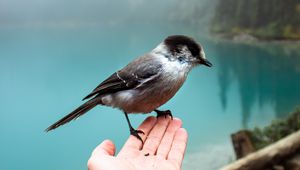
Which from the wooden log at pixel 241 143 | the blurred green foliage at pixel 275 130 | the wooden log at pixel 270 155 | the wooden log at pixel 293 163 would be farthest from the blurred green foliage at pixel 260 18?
the wooden log at pixel 293 163

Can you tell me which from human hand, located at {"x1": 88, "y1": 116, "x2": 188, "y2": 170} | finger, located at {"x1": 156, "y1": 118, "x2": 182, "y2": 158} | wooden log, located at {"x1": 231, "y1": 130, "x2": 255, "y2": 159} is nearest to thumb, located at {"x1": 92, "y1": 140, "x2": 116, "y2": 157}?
human hand, located at {"x1": 88, "y1": 116, "x2": 188, "y2": 170}

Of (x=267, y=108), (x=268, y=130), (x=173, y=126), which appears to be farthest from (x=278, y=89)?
(x=173, y=126)

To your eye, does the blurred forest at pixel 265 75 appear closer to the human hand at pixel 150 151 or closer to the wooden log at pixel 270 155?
the wooden log at pixel 270 155

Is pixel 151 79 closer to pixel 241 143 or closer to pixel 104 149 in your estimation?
pixel 104 149

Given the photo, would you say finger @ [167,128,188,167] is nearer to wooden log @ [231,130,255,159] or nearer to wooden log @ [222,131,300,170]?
wooden log @ [222,131,300,170]

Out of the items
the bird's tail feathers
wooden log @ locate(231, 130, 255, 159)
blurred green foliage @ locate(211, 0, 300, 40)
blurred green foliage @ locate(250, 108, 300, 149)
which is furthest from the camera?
blurred green foliage @ locate(211, 0, 300, 40)

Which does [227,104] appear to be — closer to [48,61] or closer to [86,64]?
[86,64]
